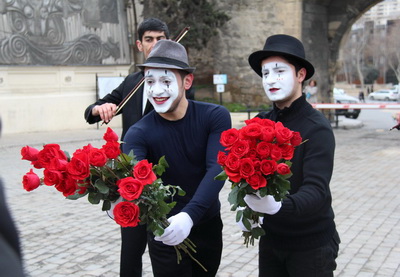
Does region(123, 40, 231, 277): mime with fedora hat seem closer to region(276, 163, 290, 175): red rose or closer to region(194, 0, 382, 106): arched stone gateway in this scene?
region(276, 163, 290, 175): red rose

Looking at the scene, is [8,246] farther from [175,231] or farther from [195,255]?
[195,255]

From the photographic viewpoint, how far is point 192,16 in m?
19.5

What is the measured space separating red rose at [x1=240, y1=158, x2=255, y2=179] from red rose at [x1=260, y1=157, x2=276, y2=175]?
42mm

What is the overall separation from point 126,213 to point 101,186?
0.54 feet

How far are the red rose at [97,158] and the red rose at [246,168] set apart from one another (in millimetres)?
579

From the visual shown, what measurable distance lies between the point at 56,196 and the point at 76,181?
6.14m

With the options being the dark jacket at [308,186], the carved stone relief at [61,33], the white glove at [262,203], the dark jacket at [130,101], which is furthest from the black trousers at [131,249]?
the carved stone relief at [61,33]

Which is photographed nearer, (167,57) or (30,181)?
(30,181)

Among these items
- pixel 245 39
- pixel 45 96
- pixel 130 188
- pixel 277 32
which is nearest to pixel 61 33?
pixel 45 96

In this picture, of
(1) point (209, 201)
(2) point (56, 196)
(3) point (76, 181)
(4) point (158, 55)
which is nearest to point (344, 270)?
(1) point (209, 201)

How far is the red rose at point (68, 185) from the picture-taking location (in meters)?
2.37

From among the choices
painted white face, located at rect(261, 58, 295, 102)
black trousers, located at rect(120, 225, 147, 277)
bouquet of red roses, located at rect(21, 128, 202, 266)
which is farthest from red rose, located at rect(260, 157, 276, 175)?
black trousers, located at rect(120, 225, 147, 277)

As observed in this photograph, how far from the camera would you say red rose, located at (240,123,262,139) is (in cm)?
230

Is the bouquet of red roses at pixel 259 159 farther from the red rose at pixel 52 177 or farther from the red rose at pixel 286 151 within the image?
the red rose at pixel 52 177
